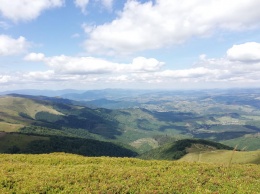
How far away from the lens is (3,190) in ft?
92.0

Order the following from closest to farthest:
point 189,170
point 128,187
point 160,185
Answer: point 128,187, point 160,185, point 189,170

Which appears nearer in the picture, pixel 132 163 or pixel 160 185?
pixel 160 185

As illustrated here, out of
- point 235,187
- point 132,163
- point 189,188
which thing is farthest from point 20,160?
point 235,187

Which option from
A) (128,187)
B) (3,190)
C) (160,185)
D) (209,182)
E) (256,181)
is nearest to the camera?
(3,190)

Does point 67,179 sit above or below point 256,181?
above

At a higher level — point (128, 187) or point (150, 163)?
point (128, 187)

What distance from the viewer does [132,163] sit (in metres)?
51.6

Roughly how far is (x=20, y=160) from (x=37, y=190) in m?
24.9

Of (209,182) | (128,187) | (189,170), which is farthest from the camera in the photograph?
(189,170)

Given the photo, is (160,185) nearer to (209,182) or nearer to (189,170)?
(209,182)

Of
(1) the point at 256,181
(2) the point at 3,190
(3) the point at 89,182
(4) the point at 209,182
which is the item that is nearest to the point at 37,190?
(2) the point at 3,190

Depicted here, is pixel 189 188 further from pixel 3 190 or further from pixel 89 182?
pixel 3 190

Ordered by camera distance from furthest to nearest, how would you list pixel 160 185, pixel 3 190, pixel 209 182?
pixel 209 182 < pixel 160 185 < pixel 3 190

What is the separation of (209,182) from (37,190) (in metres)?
21.7
